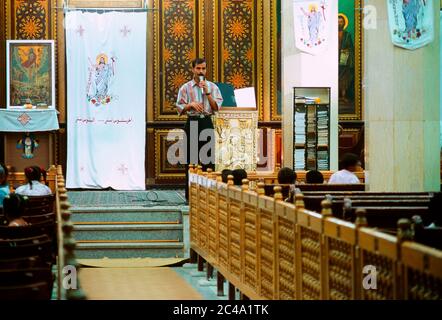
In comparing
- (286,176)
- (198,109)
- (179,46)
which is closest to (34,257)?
(286,176)

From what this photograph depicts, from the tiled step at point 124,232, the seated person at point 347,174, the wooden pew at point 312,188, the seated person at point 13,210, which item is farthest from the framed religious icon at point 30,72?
the seated person at point 13,210

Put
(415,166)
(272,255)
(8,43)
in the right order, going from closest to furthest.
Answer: (272,255)
(415,166)
(8,43)

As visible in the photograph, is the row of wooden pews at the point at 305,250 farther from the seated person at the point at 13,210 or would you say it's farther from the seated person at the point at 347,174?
the seated person at the point at 13,210

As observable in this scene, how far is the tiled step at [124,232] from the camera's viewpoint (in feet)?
37.7

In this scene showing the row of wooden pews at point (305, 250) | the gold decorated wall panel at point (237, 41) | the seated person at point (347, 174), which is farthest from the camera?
the gold decorated wall panel at point (237, 41)

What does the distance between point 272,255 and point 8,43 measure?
410 inches

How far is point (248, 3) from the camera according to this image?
16188mm

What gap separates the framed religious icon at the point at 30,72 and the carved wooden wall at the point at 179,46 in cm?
25

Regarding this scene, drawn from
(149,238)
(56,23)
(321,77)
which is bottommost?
(149,238)

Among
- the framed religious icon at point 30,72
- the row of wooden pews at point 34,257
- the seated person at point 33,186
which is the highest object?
the framed religious icon at point 30,72
